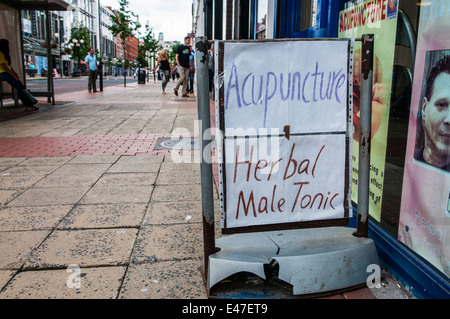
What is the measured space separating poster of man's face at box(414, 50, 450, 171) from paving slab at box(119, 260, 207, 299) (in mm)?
1437

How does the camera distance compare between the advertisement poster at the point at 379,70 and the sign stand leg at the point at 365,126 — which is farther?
the advertisement poster at the point at 379,70

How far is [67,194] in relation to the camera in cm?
399

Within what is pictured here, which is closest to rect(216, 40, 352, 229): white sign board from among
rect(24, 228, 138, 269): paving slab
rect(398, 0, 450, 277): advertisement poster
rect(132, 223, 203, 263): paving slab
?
rect(398, 0, 450, 277): advertisement poster

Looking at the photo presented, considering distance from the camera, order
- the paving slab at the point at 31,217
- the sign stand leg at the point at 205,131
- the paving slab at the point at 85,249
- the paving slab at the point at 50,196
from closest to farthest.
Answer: the sign stand leg at the point at 205,131, the paving slab at the point at 85,249, the paving slab at the point at 31,217, the paving slab at the point at 50,196

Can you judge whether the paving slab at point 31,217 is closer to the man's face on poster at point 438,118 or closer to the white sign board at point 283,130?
the white sign board at point 283,130

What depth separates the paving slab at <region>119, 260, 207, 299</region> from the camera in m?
2.22

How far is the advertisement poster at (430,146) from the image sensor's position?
77.0 inches

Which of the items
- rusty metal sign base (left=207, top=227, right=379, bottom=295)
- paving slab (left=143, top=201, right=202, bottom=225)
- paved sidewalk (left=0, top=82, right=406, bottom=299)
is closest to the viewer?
rusty metal sign base (left=207, top=227, right=379, bottom=295)

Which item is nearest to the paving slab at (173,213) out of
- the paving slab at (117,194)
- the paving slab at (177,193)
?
the paving slab at (177,193)

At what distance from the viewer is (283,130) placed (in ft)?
7.23

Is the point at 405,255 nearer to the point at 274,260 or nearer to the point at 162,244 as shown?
the point at 274,260

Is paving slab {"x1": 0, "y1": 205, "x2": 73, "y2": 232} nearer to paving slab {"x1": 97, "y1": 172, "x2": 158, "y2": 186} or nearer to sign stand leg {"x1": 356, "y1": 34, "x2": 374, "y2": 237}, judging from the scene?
paving slab {"x1": 97, "y1": 172, "x2": 158, "y2": 186}

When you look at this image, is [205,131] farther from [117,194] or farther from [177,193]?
[117,194]

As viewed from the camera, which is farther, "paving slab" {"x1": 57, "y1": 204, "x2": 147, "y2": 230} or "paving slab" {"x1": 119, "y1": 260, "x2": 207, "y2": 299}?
"paving slab" {"x1": 57, "y1": 204, "x2": 147, "y2": 230}
